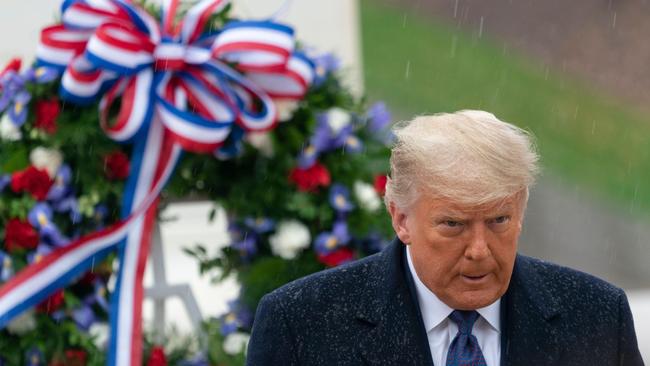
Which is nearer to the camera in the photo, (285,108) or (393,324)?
(393,324)

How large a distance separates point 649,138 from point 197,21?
12.8m

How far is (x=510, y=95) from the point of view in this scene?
1806cm

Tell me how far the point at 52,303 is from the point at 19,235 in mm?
303

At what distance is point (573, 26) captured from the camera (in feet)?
62.3

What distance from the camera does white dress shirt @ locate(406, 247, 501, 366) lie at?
3449 mm

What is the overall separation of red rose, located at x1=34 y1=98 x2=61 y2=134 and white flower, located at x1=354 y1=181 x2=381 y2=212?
4.11 feet

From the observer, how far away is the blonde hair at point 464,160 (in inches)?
127

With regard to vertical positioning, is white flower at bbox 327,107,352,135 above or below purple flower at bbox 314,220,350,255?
above

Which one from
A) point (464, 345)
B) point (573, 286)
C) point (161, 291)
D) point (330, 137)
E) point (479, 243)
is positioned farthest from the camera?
point (161, 291)

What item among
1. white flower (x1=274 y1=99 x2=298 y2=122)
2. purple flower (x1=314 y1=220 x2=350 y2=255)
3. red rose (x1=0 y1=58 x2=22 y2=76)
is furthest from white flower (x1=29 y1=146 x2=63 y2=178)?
purple flower (x1=314 y1=220 x2=350 y2=255)

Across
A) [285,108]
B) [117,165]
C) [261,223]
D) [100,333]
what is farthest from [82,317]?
[285,108]

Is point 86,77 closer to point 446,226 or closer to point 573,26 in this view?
point 446,226

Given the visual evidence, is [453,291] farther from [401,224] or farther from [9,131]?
[9,131]

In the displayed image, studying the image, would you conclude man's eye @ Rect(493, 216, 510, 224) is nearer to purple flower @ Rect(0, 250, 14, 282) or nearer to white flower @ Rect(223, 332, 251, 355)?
white flower @ Rect(223, 332, 251, 355)
